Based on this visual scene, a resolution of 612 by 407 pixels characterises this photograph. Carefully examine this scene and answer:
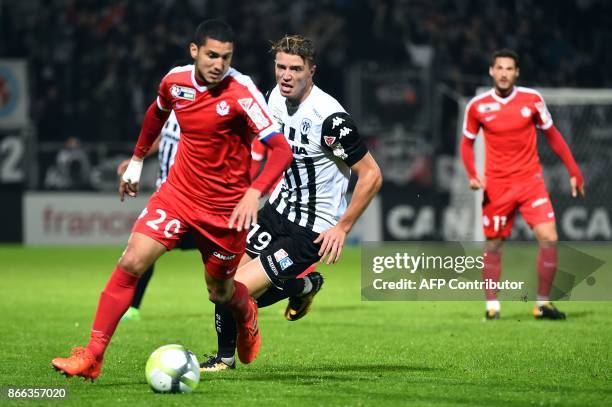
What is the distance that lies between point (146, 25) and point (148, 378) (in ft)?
61.2

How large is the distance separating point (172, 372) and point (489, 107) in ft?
19.0

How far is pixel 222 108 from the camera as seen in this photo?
262 inches

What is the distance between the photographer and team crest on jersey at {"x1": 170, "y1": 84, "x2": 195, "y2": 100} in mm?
6719

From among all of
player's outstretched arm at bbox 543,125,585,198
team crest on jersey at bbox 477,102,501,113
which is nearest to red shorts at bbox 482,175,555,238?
player's outstretched arm at bbox 543,125,585,198

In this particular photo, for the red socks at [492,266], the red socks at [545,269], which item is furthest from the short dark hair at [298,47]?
the red socks at [545,269]

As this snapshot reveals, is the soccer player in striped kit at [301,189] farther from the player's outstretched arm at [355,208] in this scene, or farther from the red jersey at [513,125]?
the red jersey at [513,125]

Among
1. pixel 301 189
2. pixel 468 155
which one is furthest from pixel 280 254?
pixel 468 155

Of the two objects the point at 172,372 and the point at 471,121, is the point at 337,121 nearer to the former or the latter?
the point at 172,372

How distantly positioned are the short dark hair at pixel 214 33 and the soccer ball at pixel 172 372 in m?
1.77

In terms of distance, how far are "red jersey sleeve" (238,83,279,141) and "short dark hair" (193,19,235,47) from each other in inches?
13.1

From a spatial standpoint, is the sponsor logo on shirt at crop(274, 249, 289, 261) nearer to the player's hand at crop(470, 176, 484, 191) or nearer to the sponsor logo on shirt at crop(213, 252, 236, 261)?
the sponsor logo on shirt at crop(213, 252, 236, 261)

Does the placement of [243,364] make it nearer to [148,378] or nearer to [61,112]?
[148,378]

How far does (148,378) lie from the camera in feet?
21.5

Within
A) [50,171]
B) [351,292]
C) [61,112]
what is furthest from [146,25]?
[351,292]
